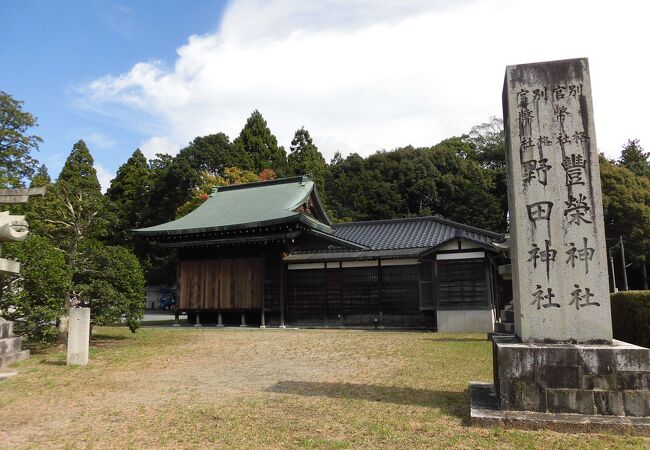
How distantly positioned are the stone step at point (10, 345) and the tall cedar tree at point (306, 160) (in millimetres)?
31177

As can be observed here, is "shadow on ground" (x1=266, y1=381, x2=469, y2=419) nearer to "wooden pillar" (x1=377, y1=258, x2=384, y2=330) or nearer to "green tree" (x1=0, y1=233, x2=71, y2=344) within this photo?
"green tree" (x1=0, y1=233, x2=71, y2=344)

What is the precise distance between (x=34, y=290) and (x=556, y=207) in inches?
404

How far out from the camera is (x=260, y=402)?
18.1 ft

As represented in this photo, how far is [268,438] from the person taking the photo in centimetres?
419

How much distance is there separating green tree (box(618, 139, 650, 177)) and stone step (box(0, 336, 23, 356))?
144 feet

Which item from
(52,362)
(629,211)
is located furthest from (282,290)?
(629,211)

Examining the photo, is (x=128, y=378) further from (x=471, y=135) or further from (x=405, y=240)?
(x=471, y=135)

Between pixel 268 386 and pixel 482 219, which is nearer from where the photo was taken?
pixel 268 386

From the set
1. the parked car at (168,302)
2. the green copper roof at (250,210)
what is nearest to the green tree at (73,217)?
the green copper roof at (250,210)

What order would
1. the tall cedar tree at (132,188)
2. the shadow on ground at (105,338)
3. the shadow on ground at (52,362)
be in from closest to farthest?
the shadow on ground at (52,362) < the shadow on ground at (105,338) < the tall cedar tree at (132,188)

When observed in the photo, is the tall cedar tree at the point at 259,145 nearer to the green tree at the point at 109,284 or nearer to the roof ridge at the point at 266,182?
the roof ridge at the point at 266,182

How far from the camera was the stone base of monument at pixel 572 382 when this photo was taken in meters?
4.41

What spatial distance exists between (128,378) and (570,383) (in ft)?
21.5

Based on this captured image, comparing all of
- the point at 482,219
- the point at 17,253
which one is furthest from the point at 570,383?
the point at 482,219
